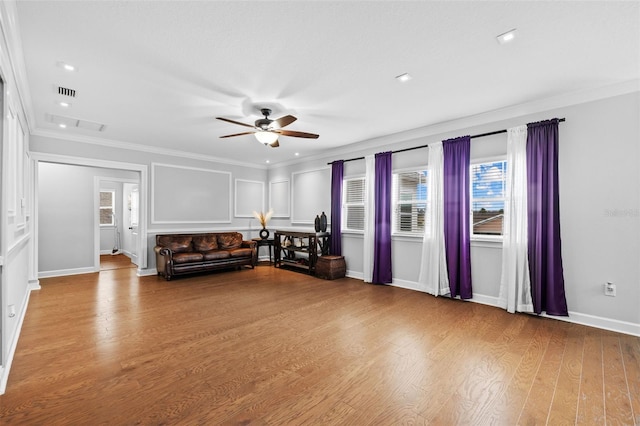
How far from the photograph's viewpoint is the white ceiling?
2.12 metres

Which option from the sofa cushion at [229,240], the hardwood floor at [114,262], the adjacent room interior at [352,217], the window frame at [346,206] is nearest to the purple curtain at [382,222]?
the adjacent room interior at [352,217]

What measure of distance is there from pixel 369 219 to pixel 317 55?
11.4 ft

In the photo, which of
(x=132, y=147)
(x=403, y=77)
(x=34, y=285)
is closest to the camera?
(x=403, y=77)

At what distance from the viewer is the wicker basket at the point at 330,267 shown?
227 inches

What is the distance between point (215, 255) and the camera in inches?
246

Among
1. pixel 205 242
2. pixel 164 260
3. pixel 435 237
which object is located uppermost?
pixel 435 237

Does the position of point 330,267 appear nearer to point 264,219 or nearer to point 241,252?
point 241,252

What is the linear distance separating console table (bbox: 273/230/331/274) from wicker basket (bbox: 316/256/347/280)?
10.5 inches

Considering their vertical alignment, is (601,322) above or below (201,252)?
below

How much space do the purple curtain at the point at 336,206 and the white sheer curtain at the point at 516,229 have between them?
311 centimetres

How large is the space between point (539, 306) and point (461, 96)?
9.33 ft

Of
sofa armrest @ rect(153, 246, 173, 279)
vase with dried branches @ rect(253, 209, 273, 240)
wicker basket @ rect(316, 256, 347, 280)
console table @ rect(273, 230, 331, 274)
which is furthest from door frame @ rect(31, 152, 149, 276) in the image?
wicker basket @ rect(316, 256, 347, 280)

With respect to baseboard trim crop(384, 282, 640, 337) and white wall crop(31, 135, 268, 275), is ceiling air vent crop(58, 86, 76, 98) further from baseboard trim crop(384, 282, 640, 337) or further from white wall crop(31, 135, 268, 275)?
baseboard trim crop(384, 282, 640, 337)

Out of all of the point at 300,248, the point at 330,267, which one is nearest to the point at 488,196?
the point at 330,267
